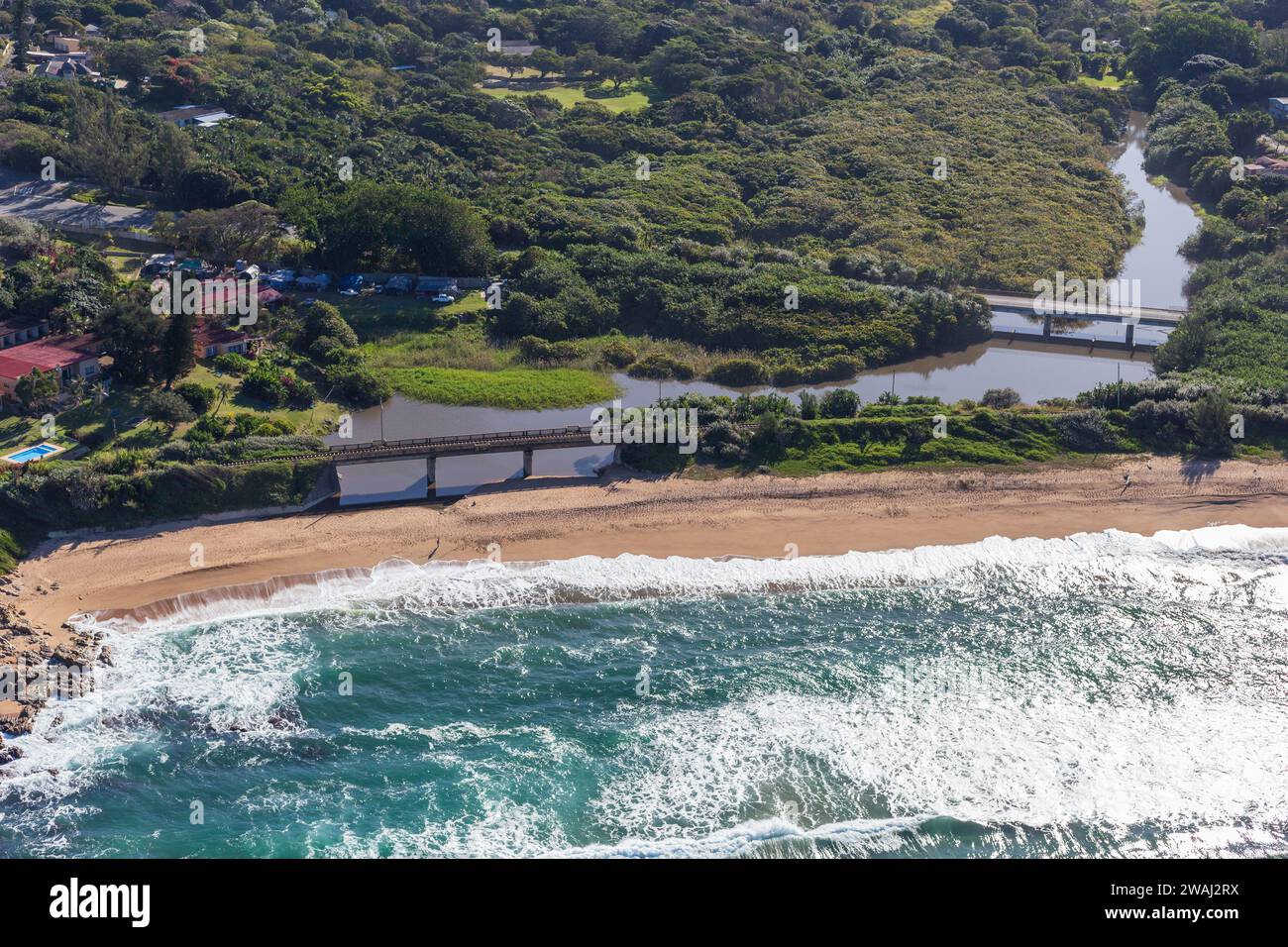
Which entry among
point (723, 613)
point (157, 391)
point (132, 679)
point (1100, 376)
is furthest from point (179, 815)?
point (1100, 376)

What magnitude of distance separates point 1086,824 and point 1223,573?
64.0 feet

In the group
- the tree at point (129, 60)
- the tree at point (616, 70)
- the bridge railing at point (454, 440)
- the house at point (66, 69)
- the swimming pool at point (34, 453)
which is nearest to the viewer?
the swimming pool at point (34, 453)

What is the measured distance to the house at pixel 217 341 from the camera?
68.6 meters

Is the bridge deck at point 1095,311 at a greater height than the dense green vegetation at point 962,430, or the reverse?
the bridge deck at point 1095,311

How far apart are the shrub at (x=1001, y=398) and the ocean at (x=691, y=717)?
14949mm

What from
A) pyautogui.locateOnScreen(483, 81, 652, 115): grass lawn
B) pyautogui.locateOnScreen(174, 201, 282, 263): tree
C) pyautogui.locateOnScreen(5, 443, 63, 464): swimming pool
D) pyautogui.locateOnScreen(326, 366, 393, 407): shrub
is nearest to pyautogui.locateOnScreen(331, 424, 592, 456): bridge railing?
pyautogui.locateOnScreen(326, 366, 393, 407): shrub

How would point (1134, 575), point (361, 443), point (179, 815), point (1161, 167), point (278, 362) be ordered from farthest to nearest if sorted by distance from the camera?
point (1161, 167)
point (278, 362)
point (361, 443)
point (1134, 575)
point (179, 815)

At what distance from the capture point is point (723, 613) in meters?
52.9

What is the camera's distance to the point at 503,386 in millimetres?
71188

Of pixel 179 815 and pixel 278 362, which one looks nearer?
pixel 179 815

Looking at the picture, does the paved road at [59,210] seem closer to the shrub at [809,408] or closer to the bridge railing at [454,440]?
the bridge railing at [454,440]

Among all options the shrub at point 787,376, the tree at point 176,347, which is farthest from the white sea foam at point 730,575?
the shrub at point 787,376

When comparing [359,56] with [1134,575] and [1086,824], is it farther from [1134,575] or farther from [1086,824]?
[1086,824]

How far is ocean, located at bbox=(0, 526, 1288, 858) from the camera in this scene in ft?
138
